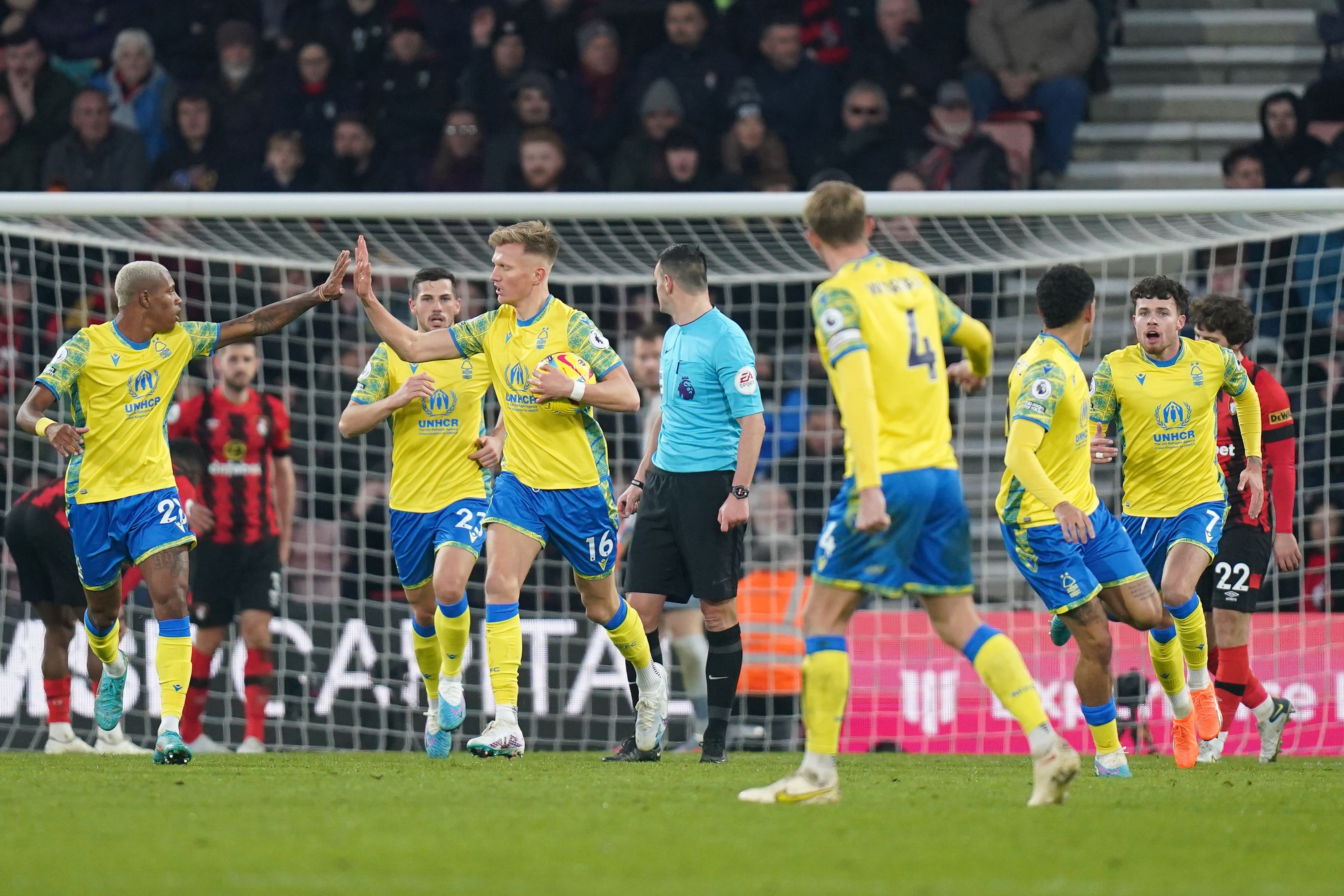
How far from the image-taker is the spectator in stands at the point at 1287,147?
13586mm

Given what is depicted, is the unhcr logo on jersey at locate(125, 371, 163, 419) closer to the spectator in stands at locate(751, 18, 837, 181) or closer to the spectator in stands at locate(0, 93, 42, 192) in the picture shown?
the spectator in stands at locate(751, 18, 837, 181)

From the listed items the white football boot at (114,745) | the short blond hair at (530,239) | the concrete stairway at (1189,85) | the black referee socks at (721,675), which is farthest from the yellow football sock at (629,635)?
the concrete stairway at (1189,85)

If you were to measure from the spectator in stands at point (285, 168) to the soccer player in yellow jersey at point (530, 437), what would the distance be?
6.83 metres

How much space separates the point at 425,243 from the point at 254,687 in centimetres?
357

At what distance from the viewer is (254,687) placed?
34.6 ft

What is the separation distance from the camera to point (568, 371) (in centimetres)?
791

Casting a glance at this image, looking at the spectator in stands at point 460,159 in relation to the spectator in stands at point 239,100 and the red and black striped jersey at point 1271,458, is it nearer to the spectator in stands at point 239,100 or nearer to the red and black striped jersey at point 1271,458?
the spectator in stands at point 239,100

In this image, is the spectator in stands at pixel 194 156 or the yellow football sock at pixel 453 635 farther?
the spectator in stands at pixel 194 156

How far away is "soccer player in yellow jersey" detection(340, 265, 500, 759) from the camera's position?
8953 mm

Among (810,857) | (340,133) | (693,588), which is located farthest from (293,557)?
(810,857)

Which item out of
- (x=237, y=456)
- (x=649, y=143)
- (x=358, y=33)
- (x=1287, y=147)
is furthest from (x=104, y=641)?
(x=1287, y=147)

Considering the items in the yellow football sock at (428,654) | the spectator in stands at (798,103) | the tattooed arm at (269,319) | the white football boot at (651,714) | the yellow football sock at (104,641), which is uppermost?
the spectator in stands at (798,103)

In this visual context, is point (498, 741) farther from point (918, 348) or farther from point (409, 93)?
point (409, 93)

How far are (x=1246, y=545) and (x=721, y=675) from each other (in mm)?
2964
